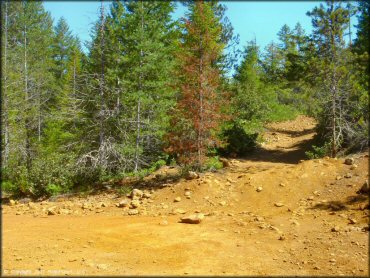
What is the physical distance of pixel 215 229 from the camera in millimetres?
9773

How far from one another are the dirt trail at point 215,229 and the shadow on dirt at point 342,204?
29 mm

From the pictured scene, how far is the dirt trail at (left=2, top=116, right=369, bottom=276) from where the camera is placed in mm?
7203

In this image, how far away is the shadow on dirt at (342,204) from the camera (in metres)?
10.6

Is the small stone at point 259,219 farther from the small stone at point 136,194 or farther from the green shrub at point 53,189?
the green shrub at point 53,189

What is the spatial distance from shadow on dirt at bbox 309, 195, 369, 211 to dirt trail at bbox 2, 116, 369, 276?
1.2 inches

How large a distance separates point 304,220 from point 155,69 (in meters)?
9.67

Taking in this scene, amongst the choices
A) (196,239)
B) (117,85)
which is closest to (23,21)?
(117,85)

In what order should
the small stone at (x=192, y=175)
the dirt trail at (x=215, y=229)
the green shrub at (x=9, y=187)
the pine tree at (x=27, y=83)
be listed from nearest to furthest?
the dirt trail at (x=215, y=229) → the small stone at (x=192, y=175) → the green shrub at (x=9, y=187) → the pine tree at (x=27, y=83)

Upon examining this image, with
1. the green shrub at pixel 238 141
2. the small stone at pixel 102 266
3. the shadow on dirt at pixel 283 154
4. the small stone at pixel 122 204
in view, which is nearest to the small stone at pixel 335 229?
the small stone at pixel 102 266

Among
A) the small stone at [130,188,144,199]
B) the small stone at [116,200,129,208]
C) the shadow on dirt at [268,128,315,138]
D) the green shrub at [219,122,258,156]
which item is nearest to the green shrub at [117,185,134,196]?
the small stone at [130,188,144,199]

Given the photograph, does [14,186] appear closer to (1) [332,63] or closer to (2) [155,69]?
(2) [155,69]

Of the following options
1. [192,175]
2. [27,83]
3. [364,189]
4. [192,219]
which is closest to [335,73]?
[364,189]

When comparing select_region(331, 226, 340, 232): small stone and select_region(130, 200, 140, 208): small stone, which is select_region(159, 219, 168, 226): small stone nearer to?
select_region(130, 200, 140, 208): small stone

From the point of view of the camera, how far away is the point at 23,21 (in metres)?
27.4
